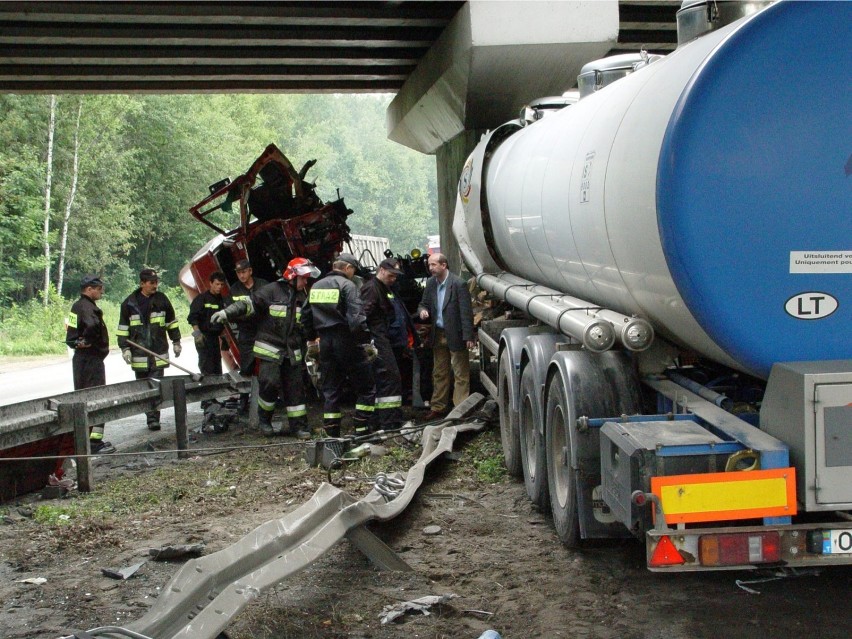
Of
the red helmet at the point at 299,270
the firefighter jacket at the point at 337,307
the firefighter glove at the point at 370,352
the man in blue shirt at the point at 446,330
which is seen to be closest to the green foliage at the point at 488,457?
the man in blue shirt at the point at 446,330

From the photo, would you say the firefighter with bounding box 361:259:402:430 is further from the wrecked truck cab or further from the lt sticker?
the lt sticker

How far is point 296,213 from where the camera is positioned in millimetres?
12656

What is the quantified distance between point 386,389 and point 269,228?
140 inches

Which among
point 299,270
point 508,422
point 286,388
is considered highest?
point 299,270

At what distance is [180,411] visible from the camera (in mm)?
8766

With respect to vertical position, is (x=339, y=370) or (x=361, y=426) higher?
(x=339, y=370)

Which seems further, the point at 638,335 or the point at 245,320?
the point at 245,320

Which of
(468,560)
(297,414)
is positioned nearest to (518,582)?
(468,560)

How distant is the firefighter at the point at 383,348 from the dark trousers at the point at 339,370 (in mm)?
171

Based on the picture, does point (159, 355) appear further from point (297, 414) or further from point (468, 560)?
point (468, 560)

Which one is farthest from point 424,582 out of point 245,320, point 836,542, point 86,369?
point 86,369

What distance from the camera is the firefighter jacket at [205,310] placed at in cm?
1093

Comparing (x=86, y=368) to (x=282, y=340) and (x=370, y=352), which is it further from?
(x=370, y=352)

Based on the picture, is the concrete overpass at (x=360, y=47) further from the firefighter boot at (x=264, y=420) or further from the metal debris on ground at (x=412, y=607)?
the metal debris on ground at (x=412, y=607)
